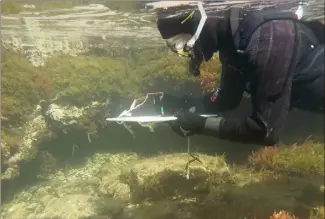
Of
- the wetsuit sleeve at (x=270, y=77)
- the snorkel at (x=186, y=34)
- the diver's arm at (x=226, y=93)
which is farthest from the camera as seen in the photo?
the diver's arm at (x=226, y=93)

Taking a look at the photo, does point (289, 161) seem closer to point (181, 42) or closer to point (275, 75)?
point (275, 75)

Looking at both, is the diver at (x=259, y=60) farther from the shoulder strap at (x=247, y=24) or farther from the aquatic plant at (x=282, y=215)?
the aquatic plant at (x=282, y=215)

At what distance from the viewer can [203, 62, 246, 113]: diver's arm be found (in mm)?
4195

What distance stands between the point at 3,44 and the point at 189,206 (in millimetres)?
3886

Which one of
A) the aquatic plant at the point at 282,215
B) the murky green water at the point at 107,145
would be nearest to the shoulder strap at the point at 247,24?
the murky green water at the point at 107,145

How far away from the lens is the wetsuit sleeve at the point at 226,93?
420 centimetres

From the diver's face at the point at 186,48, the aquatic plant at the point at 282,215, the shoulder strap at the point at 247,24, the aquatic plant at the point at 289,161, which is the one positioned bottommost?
the aquatic plant at the point at 282,215

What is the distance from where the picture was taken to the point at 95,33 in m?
6.22

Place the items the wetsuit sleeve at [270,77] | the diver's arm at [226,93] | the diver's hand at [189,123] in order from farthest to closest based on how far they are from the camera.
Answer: the diver's arm at [226,93]
the diver's hand at [189,123]
the wetsuit sleeve at [270,77]

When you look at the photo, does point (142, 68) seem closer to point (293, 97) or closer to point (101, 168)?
point (101, 168)

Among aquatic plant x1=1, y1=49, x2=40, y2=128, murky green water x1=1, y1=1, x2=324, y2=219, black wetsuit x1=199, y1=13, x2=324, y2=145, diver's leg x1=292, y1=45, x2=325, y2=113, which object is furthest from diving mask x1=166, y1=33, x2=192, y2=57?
aquatic plant x1=1, y1=49, x2=40, y2=128

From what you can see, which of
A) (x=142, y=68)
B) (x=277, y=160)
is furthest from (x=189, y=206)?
(x=142, y=68)

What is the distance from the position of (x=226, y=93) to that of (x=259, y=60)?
109cm

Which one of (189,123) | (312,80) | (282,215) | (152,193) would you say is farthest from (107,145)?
(312,80)
